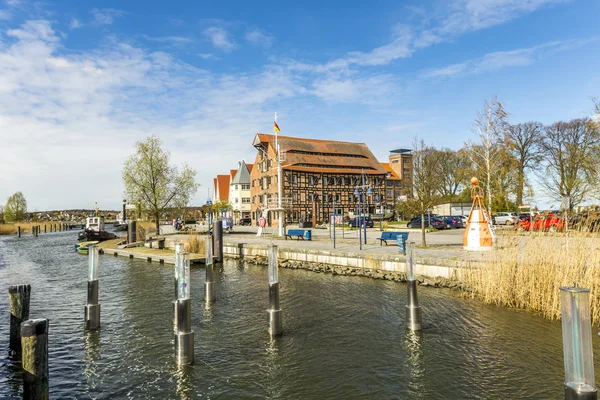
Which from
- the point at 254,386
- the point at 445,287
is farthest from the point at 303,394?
the point at 445,287

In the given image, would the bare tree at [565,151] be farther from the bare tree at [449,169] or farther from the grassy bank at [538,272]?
the grassy bank at [538,272]

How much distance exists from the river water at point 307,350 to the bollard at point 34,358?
1.86 metres

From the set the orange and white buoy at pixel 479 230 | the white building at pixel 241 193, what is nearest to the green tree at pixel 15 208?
the white building at pixel 241 193

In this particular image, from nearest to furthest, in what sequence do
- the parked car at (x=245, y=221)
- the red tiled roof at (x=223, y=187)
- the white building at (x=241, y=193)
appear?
the parked car at (x=245, y=221) → the white building at (x=241, y=193) → the red tiled roof at (x=223, y=187)

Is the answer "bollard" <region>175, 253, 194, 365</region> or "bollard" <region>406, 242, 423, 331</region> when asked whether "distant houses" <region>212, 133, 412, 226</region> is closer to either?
"bollard" <region>406, 242, 423, 331</region>

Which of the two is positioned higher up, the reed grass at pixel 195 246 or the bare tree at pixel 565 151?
the bare tree at pixel 565 151

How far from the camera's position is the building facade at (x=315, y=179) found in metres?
54.1

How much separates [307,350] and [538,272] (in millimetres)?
6699

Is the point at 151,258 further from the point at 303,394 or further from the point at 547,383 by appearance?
the point at 547,383

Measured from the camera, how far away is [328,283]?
55.3 ft

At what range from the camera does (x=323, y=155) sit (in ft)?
196

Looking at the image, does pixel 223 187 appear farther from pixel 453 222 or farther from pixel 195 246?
pixel 195 246

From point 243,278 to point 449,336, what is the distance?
11.1 m

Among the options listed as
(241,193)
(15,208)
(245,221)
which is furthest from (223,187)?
(15,208)
